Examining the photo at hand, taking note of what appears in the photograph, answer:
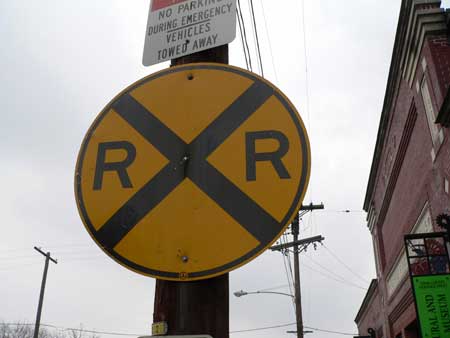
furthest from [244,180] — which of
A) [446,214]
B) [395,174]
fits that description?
[395,174]

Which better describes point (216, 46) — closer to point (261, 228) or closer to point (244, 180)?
point (244, 180)

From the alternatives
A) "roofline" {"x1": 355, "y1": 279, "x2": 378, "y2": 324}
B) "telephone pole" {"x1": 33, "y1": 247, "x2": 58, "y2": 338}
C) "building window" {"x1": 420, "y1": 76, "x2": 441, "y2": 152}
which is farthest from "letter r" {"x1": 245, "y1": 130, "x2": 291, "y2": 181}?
"telephone pole" {"x1": 33, "y1": 247, "x2": 58, "y2": 338}

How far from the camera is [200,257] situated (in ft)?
5.64

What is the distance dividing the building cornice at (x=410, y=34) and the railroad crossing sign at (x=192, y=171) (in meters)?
8.90

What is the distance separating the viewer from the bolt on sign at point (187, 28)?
2.31 metres

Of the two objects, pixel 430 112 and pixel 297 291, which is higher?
pixel 430 112

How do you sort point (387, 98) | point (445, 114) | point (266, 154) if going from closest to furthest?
point (266, 154) → point (445, 114) → point (387, 98)

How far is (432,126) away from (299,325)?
1269 centimetres

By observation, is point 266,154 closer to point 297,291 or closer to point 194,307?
point 194,307

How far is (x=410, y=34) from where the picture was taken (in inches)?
408

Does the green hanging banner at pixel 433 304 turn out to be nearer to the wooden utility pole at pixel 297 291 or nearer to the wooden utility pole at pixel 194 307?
the wooden utility pole at pixel 194 307

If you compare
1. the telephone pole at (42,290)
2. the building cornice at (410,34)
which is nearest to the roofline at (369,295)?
the building cornice at (410,34)

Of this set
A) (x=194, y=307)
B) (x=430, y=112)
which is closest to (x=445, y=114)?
(x=430, y=112)

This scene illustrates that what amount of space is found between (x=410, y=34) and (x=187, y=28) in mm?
9348
